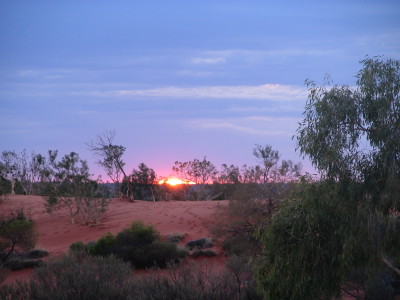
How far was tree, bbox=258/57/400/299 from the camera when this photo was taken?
26.1 ft

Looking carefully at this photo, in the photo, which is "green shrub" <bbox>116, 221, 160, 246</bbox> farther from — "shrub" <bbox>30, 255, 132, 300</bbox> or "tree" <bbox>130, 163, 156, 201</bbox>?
"tree" <bbox>130, 163, 156, 201</bbox>

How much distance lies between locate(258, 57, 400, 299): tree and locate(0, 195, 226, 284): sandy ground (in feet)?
42.0

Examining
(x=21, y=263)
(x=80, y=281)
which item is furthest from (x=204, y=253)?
(x=80, y=281)

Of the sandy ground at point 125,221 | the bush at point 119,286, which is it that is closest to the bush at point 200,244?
the sandy ground at point 125,221

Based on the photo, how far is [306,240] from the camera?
870 cm

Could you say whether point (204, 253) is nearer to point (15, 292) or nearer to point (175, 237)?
point (175, 237)

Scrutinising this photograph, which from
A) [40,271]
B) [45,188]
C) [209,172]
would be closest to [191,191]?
[209,172]

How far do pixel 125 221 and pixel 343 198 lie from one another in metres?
22.6

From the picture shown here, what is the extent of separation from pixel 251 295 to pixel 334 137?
5.19 meters

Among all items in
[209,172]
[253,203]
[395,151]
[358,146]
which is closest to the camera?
[395,151]

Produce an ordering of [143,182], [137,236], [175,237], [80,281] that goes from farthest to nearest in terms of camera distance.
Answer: [143,182], [175,237], [137,236], [80,281]

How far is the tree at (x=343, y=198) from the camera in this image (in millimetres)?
7953

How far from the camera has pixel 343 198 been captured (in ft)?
27.0

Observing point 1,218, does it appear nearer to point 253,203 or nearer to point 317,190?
point 253,203
